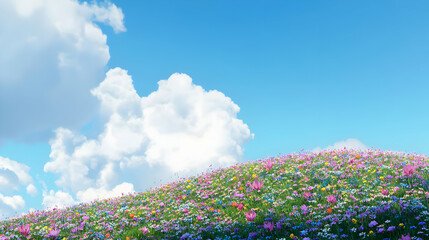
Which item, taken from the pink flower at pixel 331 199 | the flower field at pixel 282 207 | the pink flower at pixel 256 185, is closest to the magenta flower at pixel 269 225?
the flower field at pixel 282 207

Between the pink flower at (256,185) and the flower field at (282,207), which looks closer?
the flower field at (282,207)

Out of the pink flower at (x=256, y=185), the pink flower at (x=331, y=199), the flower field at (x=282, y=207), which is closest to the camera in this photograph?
the flower field at (x=282, y=207)

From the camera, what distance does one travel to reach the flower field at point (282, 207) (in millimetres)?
8383

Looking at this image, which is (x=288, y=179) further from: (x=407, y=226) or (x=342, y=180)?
(x=407, y=226)

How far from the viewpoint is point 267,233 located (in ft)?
28.2

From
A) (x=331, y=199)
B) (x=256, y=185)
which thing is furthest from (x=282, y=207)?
(x=256, y=185)

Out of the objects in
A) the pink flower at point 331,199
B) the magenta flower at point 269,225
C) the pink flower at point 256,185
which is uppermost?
the pink flower at point 256,185

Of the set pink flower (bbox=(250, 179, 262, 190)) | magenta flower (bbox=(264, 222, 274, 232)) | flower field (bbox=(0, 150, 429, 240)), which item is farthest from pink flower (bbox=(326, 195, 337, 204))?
pink flower (bbox=(250, 179, 262, 190))

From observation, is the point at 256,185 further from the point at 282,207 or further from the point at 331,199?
the point at 331,199

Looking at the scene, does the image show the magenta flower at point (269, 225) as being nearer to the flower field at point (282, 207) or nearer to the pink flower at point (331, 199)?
the flower field at point (282, 207)

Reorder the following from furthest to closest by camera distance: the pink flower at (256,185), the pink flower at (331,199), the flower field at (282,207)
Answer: the pink flower at (256,185)
the pink flower at (331,199)
the flower field at (282,207)

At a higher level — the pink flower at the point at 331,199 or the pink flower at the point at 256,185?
the pink flower at the point at 256,185

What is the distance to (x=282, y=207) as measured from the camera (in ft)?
34.1

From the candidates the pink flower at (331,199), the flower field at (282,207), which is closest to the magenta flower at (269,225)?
the flower field at (282,207)
